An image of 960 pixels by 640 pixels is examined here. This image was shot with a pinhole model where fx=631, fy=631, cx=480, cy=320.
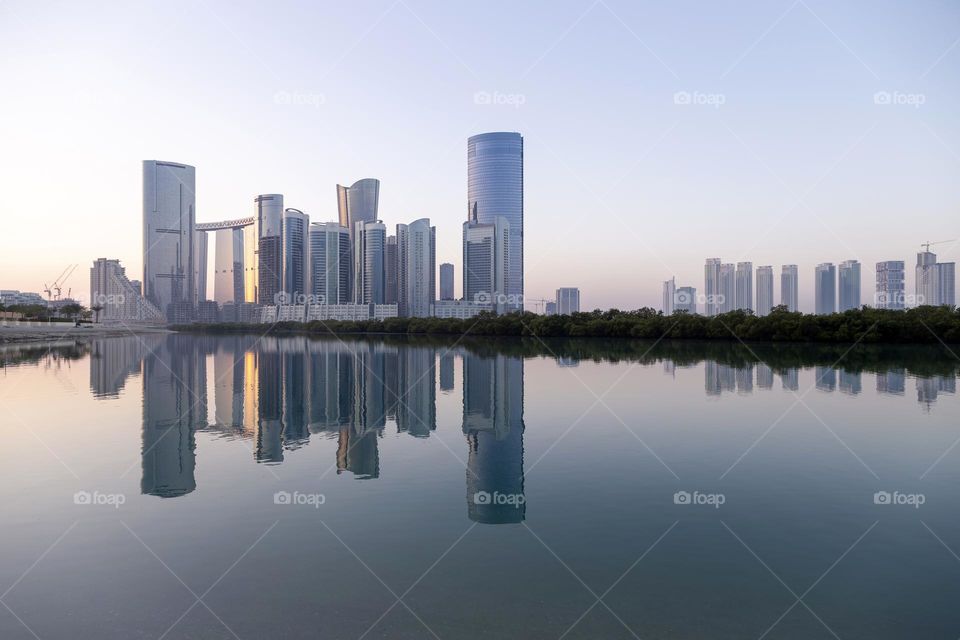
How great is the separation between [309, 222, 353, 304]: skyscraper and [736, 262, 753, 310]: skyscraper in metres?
113

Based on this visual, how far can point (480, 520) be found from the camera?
11.2 m

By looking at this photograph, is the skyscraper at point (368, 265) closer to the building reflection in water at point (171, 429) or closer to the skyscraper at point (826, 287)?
the skyscraper at point (826, 287)

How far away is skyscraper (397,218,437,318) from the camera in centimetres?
19488

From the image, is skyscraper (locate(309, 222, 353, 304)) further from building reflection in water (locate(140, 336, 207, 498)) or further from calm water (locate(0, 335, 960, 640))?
calm water (locate(0, 335, 960, 640))

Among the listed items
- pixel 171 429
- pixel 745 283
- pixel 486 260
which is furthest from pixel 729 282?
pixel 171 429

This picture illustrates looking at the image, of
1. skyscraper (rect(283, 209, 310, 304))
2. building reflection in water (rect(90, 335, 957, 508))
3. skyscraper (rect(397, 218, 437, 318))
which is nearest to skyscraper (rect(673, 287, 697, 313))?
building reflection in water (rect(90, 335, 957, 508))

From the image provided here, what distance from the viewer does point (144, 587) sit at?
8.29 m

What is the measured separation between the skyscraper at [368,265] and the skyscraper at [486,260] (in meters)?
26.3

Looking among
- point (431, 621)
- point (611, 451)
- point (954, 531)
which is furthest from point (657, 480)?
point (431, 621)

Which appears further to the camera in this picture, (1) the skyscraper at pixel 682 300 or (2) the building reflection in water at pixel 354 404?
(1) the skyscraper at pixel 682 300

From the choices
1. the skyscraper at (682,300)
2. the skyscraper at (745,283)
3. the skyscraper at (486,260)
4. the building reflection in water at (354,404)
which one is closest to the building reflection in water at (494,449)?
the building reflection in water at (354,404)

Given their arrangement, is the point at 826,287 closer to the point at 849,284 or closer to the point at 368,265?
the point at 849,284

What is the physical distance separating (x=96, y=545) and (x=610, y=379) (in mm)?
28868

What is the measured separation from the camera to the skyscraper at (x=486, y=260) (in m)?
184
